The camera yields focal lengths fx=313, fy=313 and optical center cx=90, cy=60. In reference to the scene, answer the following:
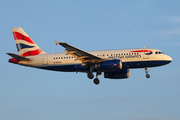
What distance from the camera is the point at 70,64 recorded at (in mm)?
51125

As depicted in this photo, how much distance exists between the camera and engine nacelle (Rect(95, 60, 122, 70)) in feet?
155

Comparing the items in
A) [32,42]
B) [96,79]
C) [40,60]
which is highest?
[32,42]

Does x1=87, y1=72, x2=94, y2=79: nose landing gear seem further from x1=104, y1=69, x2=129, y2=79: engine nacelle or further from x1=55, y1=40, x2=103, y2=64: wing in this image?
x1=104, y1=69, x2=129, y2=79: engine nacelle

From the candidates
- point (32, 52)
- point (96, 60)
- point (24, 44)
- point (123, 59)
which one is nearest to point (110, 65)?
point (96, 60)

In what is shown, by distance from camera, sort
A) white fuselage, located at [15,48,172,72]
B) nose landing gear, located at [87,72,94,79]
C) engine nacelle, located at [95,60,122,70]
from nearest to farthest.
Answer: engine nacelle, located at [95,60,122,70]
white fuselage, located at [15,48,172,72]
nose landing gear, located at [87,72,94,79]

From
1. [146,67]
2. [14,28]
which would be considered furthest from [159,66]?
[14,28]

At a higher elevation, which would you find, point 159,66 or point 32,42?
point 32,42

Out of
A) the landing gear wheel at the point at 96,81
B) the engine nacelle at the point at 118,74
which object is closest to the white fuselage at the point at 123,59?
the landing gear wheel at the point at 96,81

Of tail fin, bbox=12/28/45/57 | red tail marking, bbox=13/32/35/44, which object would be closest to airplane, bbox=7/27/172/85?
tail fin, bbox=12/28/45/57

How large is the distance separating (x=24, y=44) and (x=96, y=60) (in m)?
15.4

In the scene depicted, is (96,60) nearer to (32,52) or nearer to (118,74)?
(118,74)

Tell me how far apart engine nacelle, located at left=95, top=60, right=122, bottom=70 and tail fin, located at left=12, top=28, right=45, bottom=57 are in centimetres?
1247

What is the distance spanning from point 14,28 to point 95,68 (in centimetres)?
1884

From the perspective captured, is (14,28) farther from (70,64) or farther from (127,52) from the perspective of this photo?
(127,52)
